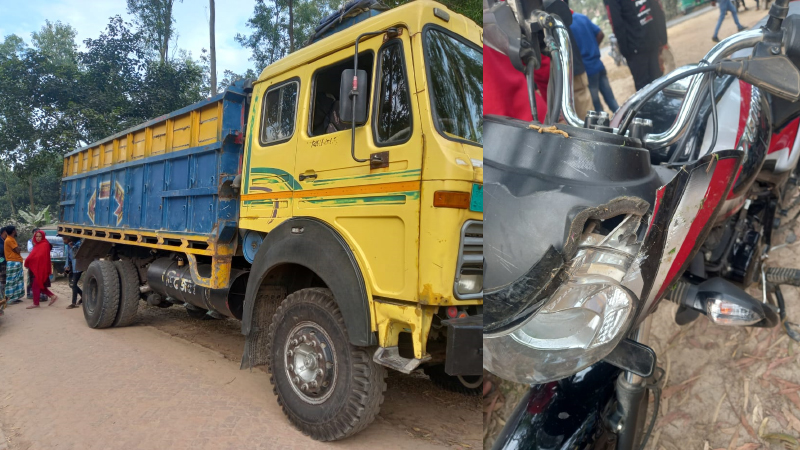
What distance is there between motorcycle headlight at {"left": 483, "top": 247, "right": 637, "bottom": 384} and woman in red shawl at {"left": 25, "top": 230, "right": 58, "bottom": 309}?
363 inches

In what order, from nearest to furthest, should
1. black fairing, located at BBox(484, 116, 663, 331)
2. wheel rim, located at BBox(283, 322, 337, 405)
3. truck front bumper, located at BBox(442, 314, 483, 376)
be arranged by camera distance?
black fairing, located at BBox(484, 116, 663, 331)
truck front bumper, located at BBox(442, 314, 483, 376)
wheel rim, located at BBox(283, 322, 337, 405)

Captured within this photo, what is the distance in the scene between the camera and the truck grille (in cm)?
230

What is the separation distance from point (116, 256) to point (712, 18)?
6750mm

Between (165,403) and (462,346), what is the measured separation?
246 centimetres

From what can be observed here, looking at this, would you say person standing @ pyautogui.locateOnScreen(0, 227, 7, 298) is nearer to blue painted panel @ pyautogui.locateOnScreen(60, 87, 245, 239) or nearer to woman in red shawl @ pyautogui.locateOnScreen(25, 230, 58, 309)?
woman in red shawl @ pyautogui.locateOnScreen(25, 230, 58, 309)

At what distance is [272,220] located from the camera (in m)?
3.22

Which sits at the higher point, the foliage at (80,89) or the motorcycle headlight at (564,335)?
the foliage at (80,89)

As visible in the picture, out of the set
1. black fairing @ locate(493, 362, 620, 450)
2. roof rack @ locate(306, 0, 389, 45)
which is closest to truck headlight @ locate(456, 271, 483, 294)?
black fairing @ locate(493, 362, 620, 450)

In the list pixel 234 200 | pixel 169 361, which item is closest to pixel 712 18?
pixel 234 200

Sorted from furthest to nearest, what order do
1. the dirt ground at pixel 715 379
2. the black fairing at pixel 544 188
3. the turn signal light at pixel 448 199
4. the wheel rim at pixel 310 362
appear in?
the wheel rim at pixel 310 362, the turn signal light at pixel 448 199, the dirt ground at pixel 715 379, the black fairing at pixel 544 188

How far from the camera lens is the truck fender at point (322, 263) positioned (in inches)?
98.0

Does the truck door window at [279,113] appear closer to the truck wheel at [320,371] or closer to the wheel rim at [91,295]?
the truck wheel at [320,371]

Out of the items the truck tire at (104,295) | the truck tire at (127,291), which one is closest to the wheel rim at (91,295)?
the truck tire at (104,295)

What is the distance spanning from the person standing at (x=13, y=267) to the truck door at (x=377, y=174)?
744 cm
